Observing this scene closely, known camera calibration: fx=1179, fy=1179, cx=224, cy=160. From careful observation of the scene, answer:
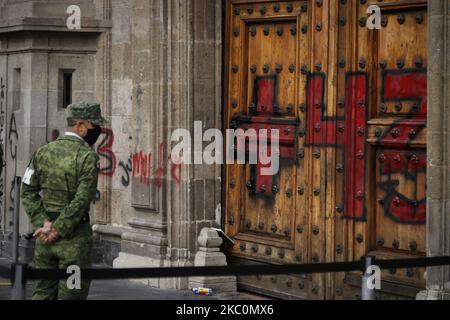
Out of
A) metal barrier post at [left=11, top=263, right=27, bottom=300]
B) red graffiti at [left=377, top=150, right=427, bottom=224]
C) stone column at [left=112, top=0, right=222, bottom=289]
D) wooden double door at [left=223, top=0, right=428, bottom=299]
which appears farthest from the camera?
stone column at [left=112, top=0, right=222, bottom=289]

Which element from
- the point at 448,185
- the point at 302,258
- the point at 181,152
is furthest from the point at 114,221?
the point at 448,185

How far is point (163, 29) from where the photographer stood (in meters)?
11.4

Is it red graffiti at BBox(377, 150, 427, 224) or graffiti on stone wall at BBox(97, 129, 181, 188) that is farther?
graffiti on stone wall at BBox(97, 129, 181, 188)

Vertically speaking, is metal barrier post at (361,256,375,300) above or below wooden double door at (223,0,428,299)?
below

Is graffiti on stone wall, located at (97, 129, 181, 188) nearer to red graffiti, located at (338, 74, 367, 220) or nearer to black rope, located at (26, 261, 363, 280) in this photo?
red graffiti, located at (338, 74, 367, 220)

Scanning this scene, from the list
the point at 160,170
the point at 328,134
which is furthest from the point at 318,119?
the point at 160,170

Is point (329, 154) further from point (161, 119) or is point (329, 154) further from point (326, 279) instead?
point (161, 119)

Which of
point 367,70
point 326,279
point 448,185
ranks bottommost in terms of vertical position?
point 326,279

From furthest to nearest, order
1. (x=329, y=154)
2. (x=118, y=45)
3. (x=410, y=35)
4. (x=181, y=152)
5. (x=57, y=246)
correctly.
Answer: (x=118, y=45)
(x=181, y=152)
(x=329, y=154)
(x=410, y=35)
(x=57, y=246)

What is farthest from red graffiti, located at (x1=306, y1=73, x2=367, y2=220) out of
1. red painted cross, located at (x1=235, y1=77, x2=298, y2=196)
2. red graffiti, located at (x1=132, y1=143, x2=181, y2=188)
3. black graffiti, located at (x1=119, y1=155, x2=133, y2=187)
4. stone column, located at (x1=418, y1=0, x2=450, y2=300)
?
black graffiti, located at (x1=119, y1=155, x2=133, y2=187)

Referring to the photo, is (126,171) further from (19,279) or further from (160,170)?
(19,279)

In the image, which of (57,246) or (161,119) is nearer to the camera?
(57,246)

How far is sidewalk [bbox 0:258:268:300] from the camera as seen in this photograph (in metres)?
10.7

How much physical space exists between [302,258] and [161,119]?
6.83 feet
